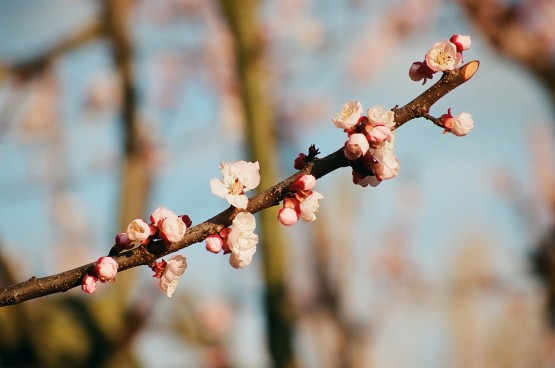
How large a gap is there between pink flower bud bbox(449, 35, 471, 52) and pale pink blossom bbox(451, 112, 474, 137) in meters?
0.10

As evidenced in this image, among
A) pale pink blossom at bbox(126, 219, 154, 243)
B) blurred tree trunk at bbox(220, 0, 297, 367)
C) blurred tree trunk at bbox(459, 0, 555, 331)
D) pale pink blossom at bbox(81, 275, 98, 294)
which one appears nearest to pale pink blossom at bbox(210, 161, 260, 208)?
pale pink blossom at bbox(126, 219, 154, 243)

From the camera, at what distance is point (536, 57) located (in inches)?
164

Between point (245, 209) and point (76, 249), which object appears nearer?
point (245, 209)

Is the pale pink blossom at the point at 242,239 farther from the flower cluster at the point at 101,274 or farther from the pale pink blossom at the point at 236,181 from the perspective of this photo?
the flower cluster at the point at 101,274

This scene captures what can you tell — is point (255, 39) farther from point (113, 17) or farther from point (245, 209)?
point (245, 209)

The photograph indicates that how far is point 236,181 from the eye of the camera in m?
0.93

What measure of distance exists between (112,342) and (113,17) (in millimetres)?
1825

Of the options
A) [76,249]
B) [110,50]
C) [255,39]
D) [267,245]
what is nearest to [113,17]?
[110,50]

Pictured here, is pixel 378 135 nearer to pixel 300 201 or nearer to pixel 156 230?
pixel 300 201

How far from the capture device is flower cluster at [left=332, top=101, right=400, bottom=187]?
2.85 feet

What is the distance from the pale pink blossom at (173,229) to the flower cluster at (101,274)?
0.28 ft

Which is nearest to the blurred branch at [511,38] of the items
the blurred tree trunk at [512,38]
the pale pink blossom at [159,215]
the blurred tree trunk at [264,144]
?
the blurred tree trunk at [512,38]

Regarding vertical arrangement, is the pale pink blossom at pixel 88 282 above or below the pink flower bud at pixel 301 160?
below

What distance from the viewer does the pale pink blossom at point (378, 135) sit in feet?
2.88
